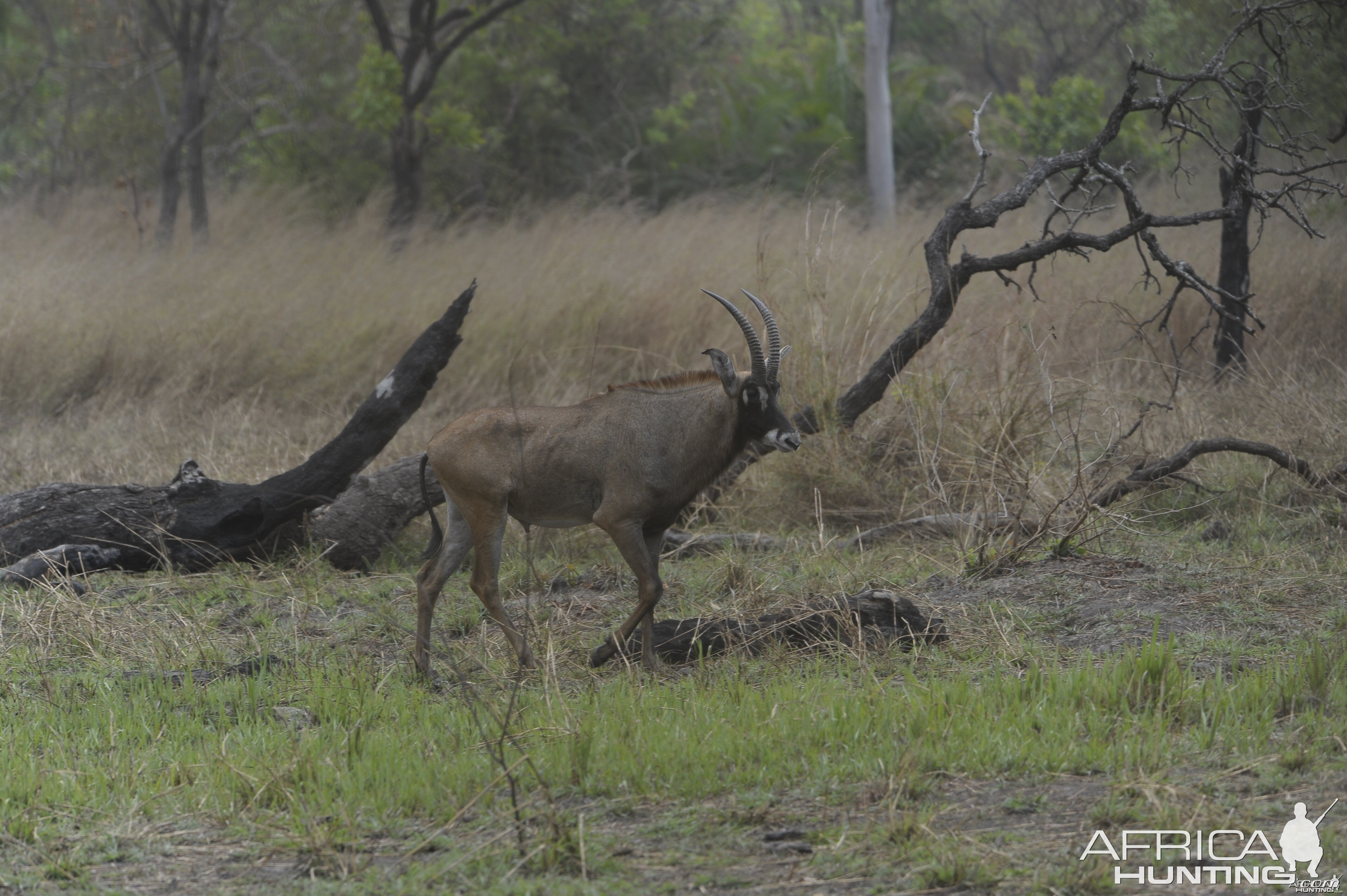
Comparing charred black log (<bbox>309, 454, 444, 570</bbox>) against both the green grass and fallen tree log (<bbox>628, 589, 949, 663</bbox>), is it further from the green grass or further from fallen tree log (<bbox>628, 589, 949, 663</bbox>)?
fallen tree log (<bbox>628, 589, 949, 663</bbox>)

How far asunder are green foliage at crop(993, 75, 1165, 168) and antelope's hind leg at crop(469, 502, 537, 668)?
15704mm

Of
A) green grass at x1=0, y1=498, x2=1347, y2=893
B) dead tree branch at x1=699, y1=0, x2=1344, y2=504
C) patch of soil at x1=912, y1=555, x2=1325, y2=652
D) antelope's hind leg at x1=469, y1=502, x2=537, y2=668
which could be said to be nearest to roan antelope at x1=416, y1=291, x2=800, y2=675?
antelope's hind leg at x1=469, y1=502, x2=537, y2=668

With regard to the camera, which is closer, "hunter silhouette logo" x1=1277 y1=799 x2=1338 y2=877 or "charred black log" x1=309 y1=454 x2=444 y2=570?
"hunter silhouette logo" x1=1277 y1=799 x2=1338 y2=877

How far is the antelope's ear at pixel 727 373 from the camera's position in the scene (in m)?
5.69

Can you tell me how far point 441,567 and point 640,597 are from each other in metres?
0.96

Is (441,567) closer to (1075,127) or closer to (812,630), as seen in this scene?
(812,630)

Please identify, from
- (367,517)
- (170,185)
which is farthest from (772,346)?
(170,185)

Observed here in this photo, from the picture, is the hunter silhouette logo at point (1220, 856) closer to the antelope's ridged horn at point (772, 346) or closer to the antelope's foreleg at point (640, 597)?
the antelope's foreleg at point (640, 597)

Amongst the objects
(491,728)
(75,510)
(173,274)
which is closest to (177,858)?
(491,728)

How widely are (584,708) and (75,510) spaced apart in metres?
4.18

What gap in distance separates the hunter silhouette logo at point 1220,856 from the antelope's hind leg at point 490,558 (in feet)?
9.45

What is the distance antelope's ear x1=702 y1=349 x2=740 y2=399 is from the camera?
569 cm

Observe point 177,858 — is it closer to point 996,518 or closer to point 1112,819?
point 1112,819

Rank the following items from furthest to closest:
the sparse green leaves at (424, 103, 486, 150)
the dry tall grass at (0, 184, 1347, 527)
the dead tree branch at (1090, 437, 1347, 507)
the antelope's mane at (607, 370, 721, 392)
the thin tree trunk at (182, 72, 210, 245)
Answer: the sparse green leaves at (424, 103, 486, 150), the thin tree trunk at (182, 72, 210, 245), the dry tall grass at (0, 184, 1347, 527), the dead tree branch at (1090, 437, 1347, 507), the antelope's mane at (607, 370, 721, 392)
